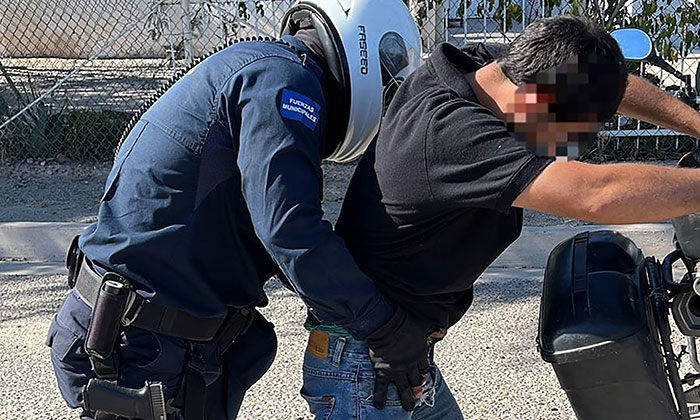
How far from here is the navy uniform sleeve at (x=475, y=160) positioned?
1.88 metres

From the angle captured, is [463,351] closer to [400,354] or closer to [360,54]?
A: [400,354]

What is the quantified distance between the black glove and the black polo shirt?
0.06 meters

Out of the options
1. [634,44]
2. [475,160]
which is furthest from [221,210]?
[634,44]

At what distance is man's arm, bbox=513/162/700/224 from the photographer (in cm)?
185

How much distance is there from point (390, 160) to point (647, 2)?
5425 millimetres

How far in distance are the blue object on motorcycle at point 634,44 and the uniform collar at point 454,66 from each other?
17.7 inches

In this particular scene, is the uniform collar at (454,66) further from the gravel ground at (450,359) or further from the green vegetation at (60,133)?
the green vegetation at (60,133)

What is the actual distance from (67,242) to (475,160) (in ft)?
13.7

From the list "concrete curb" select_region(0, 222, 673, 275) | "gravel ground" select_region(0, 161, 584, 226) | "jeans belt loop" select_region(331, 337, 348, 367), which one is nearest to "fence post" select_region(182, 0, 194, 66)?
"gravel ground" select_region(0, 161, 584, 226)

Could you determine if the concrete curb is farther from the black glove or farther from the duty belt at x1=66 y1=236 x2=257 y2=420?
the duty belt at x1=66 y1=236 x2=257 y2=420

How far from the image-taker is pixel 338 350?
91.0 inches

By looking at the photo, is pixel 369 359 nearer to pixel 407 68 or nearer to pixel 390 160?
pixel 390 160

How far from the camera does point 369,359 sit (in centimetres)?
229

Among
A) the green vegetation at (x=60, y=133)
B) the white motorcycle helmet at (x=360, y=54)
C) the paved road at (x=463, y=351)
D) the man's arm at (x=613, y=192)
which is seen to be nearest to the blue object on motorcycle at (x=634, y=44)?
the white motorcycle helmet at (x=360, y=54)
